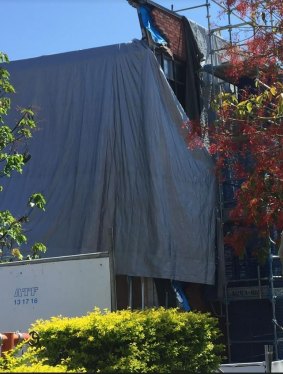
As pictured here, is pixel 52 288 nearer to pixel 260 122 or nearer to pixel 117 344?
pixel 117 344

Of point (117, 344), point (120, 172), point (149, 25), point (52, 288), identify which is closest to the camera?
point (117, 344)

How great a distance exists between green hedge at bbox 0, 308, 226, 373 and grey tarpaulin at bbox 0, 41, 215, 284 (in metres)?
6.15

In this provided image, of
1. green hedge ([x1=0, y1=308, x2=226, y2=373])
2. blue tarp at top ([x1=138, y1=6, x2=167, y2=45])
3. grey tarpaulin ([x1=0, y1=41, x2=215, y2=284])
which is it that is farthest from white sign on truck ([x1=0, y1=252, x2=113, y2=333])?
blue tarp at top ([x1=138, y1=6, x2=167, y2=45])

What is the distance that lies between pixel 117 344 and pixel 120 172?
7.88m

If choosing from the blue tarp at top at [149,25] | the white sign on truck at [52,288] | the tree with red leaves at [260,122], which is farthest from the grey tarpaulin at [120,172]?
the white sign on truck at [52,288]

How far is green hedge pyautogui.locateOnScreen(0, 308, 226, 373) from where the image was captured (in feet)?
24.0

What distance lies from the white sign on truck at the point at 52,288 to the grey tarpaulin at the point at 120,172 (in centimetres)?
458

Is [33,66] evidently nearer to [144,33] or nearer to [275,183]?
[144,33]

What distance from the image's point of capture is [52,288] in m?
9.33

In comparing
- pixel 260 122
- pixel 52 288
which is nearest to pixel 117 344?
pixel 52 288

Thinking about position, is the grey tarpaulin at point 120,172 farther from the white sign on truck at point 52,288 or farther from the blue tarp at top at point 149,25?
the white sign on truck at point 52,288

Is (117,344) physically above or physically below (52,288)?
below

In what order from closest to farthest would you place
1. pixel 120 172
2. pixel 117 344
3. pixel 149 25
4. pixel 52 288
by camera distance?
pixel 117 344, pixel 52 288, pixel 120 172, pixel 149 25

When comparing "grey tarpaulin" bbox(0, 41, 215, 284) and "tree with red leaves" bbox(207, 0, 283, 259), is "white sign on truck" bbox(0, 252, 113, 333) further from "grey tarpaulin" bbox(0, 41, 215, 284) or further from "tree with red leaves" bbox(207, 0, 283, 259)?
"grey tarpaulin" bbox(0, 41, 215, 284)
